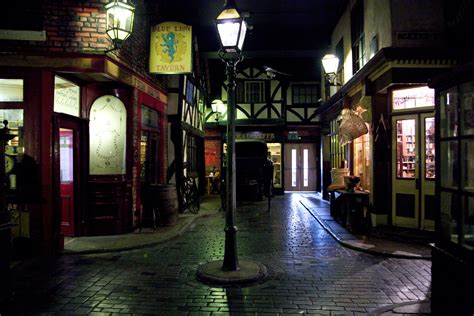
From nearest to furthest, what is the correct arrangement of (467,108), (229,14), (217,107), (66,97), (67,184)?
(467,108) < (229,14) < (66,97) < (67,184) < (217,107)

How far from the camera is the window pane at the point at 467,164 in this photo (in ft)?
12.3

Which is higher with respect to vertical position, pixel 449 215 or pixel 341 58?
pixel 341 58

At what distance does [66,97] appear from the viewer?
8617 mm

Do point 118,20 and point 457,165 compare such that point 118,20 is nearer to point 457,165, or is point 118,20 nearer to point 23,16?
point 23,16

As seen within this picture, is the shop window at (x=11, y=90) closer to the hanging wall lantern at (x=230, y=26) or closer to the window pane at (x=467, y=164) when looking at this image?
the hanging wall lantern at (x=230, y=26)

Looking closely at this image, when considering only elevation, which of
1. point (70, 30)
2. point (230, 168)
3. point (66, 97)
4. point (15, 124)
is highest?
point (70, 30)

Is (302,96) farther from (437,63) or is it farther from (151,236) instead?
(151,236)

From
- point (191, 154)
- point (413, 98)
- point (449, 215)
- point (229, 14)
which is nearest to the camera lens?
point (449, 215)

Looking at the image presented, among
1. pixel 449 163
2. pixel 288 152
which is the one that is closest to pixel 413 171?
pixel 449 163

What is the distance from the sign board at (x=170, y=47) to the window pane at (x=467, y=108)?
735 centimetres

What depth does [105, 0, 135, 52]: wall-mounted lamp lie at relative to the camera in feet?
24.1

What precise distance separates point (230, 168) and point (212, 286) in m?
1.82

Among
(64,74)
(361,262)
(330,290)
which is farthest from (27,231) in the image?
(361,262)

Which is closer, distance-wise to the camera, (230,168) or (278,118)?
(230,168)
